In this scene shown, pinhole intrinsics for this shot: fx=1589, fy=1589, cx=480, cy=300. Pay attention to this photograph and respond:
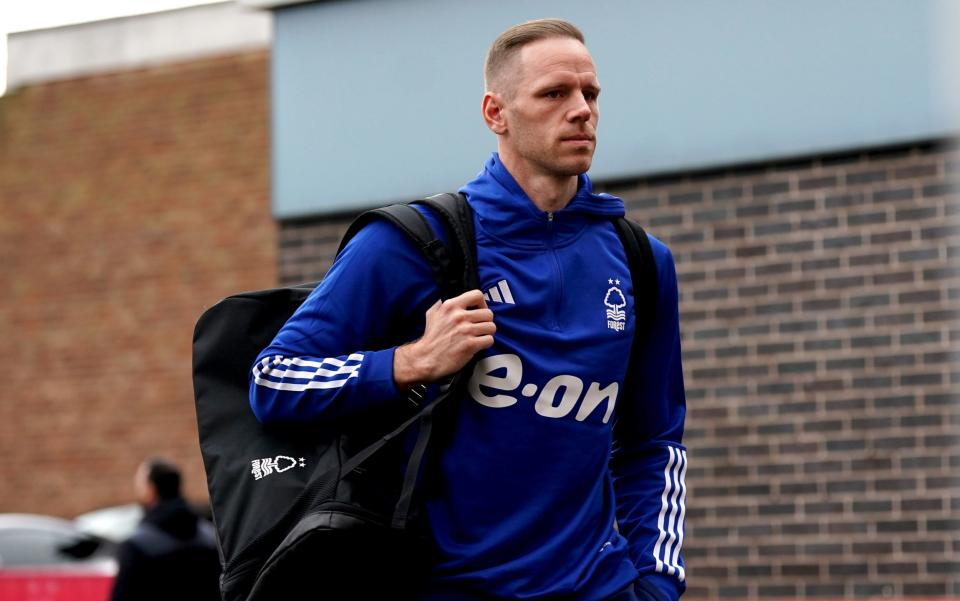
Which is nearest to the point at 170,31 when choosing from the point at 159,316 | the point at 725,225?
the point at 159,316

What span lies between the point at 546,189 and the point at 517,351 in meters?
0.41

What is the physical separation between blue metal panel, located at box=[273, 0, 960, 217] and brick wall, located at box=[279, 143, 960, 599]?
0.24m

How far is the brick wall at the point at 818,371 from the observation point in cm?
874

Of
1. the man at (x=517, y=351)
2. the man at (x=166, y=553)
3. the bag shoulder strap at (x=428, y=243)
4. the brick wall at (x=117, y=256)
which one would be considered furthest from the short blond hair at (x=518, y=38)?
the brick wall at (x=117, y=256)

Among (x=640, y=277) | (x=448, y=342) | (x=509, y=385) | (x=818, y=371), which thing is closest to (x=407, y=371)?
(x=448, y=342)

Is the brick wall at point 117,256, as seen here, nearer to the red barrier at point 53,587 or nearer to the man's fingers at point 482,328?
the red barrier at point 53,587

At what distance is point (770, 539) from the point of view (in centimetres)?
915

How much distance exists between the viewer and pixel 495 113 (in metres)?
3.60

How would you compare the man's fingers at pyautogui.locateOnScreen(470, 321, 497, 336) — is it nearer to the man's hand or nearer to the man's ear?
the man's hand

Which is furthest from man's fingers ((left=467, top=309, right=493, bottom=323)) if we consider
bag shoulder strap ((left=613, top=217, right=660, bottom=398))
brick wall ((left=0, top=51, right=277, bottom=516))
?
brick wall ((left=0, top=51, right=277, bottom=516))

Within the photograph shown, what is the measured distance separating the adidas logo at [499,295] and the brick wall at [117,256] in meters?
14.5

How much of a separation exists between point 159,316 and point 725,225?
414 inches

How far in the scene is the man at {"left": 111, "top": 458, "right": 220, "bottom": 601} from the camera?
8.52 m

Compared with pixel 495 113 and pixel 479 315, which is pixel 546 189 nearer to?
pixel 495 113
